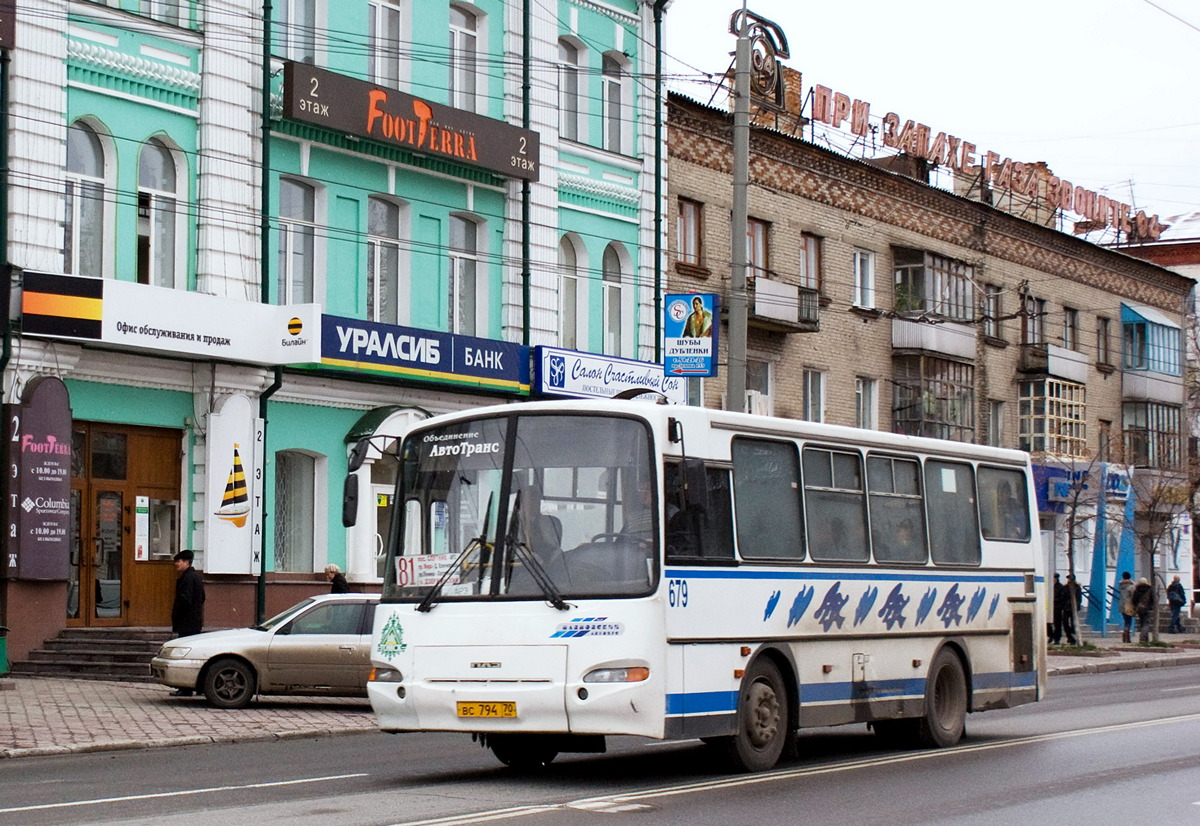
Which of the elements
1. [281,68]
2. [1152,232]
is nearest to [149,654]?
[281,68]

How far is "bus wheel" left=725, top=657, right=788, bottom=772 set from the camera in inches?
551

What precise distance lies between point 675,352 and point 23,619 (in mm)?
9854

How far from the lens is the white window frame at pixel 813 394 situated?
4050cm

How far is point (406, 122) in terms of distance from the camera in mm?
29094

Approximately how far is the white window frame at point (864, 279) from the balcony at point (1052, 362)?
26.9ft

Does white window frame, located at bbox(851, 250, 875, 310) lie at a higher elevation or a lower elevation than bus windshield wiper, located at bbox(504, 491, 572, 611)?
higher

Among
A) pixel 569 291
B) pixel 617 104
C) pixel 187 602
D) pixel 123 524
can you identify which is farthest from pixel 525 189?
pixel 187 602

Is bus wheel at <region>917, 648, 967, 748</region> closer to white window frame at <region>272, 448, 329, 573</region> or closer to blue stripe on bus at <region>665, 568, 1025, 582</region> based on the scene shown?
blue stripe on bus at <region>665, 568, 1025, 582</region>

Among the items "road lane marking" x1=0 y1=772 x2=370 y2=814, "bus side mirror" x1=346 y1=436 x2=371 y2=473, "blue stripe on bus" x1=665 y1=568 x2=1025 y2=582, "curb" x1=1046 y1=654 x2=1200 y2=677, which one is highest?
"bus side mirror" x1=346 y1=436 x2=371 y2=473

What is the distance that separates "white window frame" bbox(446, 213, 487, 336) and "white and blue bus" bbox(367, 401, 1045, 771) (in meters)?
15.8

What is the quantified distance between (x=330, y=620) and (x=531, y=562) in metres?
8.84

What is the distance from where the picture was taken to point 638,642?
12.9 metres

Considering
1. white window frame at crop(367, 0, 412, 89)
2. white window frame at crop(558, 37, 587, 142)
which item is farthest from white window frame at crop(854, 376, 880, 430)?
white window frame at crop(367, 0, 412, 89)

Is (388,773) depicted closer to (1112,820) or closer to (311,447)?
(1112,820)
